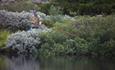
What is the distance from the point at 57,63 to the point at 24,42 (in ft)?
9.39

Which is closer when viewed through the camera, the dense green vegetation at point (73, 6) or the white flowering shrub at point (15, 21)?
the white flowering shrub at point (15, 21)

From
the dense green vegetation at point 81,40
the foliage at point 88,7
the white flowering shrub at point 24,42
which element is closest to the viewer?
the dense green vegetation at point 81,40

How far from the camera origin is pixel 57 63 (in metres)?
15.9

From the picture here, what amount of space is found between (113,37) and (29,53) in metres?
3.32

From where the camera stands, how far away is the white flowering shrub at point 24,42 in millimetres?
18234

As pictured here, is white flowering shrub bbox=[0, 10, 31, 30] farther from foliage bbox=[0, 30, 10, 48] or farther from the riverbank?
the riverbank

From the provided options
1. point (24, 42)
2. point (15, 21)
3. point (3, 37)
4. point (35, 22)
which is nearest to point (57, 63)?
point (24, 42)

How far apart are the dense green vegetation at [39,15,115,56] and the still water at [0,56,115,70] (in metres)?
0.75

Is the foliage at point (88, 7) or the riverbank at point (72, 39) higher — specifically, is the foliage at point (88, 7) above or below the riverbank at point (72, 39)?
above

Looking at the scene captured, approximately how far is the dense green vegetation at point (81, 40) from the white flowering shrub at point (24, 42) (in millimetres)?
291

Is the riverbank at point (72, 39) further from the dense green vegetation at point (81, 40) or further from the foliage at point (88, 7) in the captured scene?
the foliage at point (88, 7)

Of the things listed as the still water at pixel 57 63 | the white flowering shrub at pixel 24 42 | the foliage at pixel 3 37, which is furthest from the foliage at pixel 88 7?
the still water at pixel 57 63

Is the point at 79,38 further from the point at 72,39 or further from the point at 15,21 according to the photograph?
the point at 15,21

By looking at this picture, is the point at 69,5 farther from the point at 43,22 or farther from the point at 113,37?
the point at 113,37
